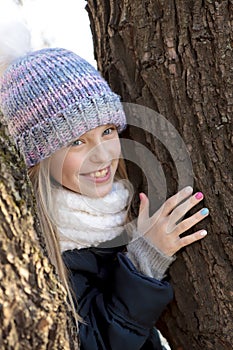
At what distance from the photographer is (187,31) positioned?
5.57 ft

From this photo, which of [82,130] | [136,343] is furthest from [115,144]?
[136,343]

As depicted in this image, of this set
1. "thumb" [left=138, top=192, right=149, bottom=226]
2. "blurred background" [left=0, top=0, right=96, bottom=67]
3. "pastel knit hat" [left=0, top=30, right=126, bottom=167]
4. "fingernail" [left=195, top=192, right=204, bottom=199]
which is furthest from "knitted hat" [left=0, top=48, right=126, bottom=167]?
"blurred background" [left=0, top=0, right=96, bottom=67]

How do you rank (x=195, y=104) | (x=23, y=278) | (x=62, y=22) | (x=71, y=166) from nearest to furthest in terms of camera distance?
(x=23, y=278) → (x=195, y=104) → (x=71, y=166) → (x=62, y=22)

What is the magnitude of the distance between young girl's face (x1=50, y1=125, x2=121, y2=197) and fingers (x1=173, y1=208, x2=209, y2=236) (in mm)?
248

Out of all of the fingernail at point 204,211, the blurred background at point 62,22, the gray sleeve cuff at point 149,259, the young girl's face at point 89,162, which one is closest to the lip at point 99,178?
the young girl's face at point 89,162

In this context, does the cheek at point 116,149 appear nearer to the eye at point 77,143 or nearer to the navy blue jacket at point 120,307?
the eye at point 77,143

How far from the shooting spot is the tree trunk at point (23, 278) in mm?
1135

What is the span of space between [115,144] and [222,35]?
1.46 ft

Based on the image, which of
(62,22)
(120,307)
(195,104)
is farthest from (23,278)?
(62,22)

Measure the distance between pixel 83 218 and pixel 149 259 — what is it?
231 millimetres

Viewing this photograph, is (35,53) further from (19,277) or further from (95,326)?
(19,277)

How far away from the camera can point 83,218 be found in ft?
6.17

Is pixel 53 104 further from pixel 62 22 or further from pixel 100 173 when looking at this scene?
pixel 62 22

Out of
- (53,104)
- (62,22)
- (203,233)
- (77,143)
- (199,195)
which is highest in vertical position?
(53,104)
